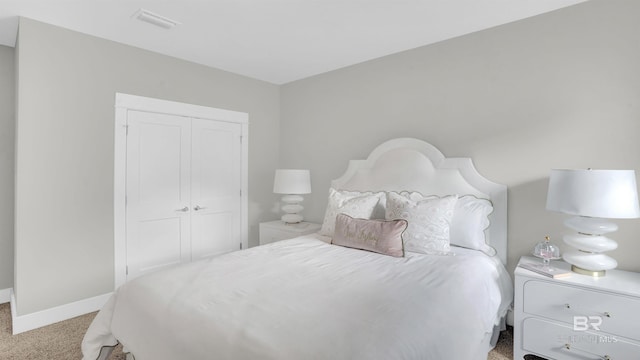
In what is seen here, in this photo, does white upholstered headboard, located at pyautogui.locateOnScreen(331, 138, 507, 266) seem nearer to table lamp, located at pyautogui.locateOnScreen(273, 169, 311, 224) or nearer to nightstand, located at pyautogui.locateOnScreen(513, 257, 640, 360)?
table lamp, located at pyautogui.locateOnScreen(273, 169, 311, 224)

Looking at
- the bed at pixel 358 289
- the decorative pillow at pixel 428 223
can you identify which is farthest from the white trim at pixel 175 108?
the decorative pillow at pixel 428 223

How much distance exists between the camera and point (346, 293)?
161 cm

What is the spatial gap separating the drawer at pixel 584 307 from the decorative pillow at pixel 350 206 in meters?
1.24

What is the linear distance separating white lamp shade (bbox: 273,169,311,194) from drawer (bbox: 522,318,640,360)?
2.35 m

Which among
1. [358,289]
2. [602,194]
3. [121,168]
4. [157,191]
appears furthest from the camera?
[157,191]

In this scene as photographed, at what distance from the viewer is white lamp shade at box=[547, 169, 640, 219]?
1.89 m

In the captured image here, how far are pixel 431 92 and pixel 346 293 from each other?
223 cm

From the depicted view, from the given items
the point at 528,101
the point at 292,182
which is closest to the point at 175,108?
the point at 292,182

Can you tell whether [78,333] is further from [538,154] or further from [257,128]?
[538,154]

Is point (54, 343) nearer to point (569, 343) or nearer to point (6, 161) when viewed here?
point (6, 161)

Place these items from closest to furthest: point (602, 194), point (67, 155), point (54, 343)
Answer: point (602, 194) < point (54, 343) < point (67, 155)

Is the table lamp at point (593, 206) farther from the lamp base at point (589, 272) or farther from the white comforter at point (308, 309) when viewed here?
the white comforter at point (308, 309)

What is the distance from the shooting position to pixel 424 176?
299cm

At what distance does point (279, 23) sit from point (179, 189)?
2.00 meters
